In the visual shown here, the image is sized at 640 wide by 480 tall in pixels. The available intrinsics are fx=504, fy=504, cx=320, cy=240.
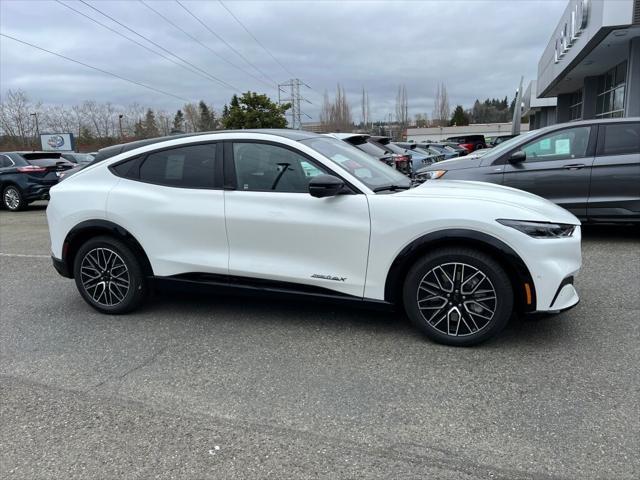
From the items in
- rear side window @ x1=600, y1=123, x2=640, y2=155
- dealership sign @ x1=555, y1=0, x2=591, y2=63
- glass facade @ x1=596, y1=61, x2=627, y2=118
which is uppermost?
dealership sign @ x1=555, y1=0, x2=591, y2=63

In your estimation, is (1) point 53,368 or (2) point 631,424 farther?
(1) point 53,368

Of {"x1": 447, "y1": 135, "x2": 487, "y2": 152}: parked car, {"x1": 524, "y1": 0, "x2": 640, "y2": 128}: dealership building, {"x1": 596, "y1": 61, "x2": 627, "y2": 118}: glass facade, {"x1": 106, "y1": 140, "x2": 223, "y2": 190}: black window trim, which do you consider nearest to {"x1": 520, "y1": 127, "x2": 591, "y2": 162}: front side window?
{"x1": 106, "y1": 140, "x2": 223, "y2": 190}: black window trim

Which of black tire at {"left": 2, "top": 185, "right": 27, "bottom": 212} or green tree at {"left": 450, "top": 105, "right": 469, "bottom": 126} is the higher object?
green tree at {"left": 450, "top": 105, "right": 469, "bottom": 126}

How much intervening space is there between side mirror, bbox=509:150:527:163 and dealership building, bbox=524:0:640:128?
9.22 m

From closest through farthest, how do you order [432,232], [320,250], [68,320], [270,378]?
[270,378], [432,232], [320,250], [68,320]

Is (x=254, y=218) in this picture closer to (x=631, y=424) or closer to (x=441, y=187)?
(x=441, y=187)

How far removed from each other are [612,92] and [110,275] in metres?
22.6

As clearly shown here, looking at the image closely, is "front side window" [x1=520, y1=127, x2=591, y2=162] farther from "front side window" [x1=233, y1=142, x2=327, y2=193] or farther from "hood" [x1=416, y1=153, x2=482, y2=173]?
"front side window" [x1=233, y1=142, x2=327, y2=193]

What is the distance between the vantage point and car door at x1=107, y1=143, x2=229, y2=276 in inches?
170

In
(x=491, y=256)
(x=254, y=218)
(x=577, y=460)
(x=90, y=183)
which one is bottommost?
(x=577, y=460)

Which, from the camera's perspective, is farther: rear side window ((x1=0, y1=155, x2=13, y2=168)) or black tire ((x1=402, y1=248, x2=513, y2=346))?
rear side window ((x1=0, y1=155, x2=13, y2=168))

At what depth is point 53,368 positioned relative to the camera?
3.75 m

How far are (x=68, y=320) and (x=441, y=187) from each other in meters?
3.64

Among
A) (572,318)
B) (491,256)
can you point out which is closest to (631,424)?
(491,256)
